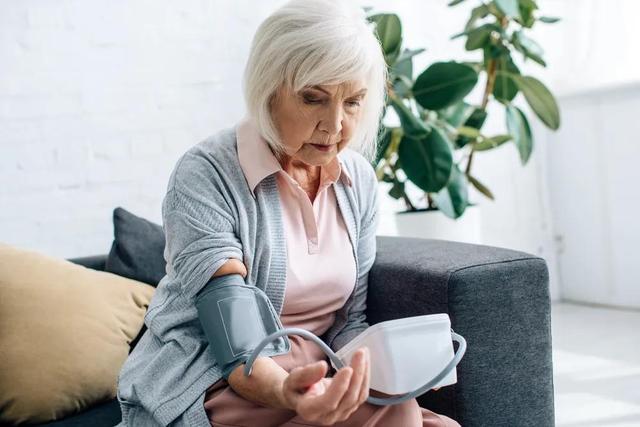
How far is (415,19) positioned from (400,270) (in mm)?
1906

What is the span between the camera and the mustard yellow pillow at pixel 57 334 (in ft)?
4.75

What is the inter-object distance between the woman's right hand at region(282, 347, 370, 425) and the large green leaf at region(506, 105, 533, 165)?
5.96 ft

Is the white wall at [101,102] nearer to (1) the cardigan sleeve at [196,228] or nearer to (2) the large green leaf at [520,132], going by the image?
(2) the large green leaf at [520,132]

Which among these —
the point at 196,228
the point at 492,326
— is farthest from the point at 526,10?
the point at 196,228

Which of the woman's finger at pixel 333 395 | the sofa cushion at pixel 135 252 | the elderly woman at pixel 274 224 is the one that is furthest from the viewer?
the sofa cushion at pixel 135 252

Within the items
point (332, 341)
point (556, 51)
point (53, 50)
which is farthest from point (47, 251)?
point (556, 51)

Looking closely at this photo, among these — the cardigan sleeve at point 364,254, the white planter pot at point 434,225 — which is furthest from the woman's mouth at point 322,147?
the white planter pot at point 434,225

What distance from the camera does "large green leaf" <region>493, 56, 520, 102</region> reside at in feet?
8.47

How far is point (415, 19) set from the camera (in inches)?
122

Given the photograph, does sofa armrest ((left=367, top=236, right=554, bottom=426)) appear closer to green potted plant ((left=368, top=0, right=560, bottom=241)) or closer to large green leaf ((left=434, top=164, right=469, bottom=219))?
green potted plant ((left=368, top=0, right=560, bottom=241))

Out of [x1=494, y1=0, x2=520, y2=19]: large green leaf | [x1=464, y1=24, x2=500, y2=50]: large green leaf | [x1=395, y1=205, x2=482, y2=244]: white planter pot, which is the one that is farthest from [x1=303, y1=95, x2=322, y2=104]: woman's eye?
[x1=464, y1=24, x2=500, y2=50]: large green leaf

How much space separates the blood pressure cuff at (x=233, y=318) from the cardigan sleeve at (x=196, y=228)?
1.1 inches

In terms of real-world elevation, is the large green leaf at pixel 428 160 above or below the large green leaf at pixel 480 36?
below

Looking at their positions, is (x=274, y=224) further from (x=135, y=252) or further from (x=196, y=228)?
(x=135, y=252)
